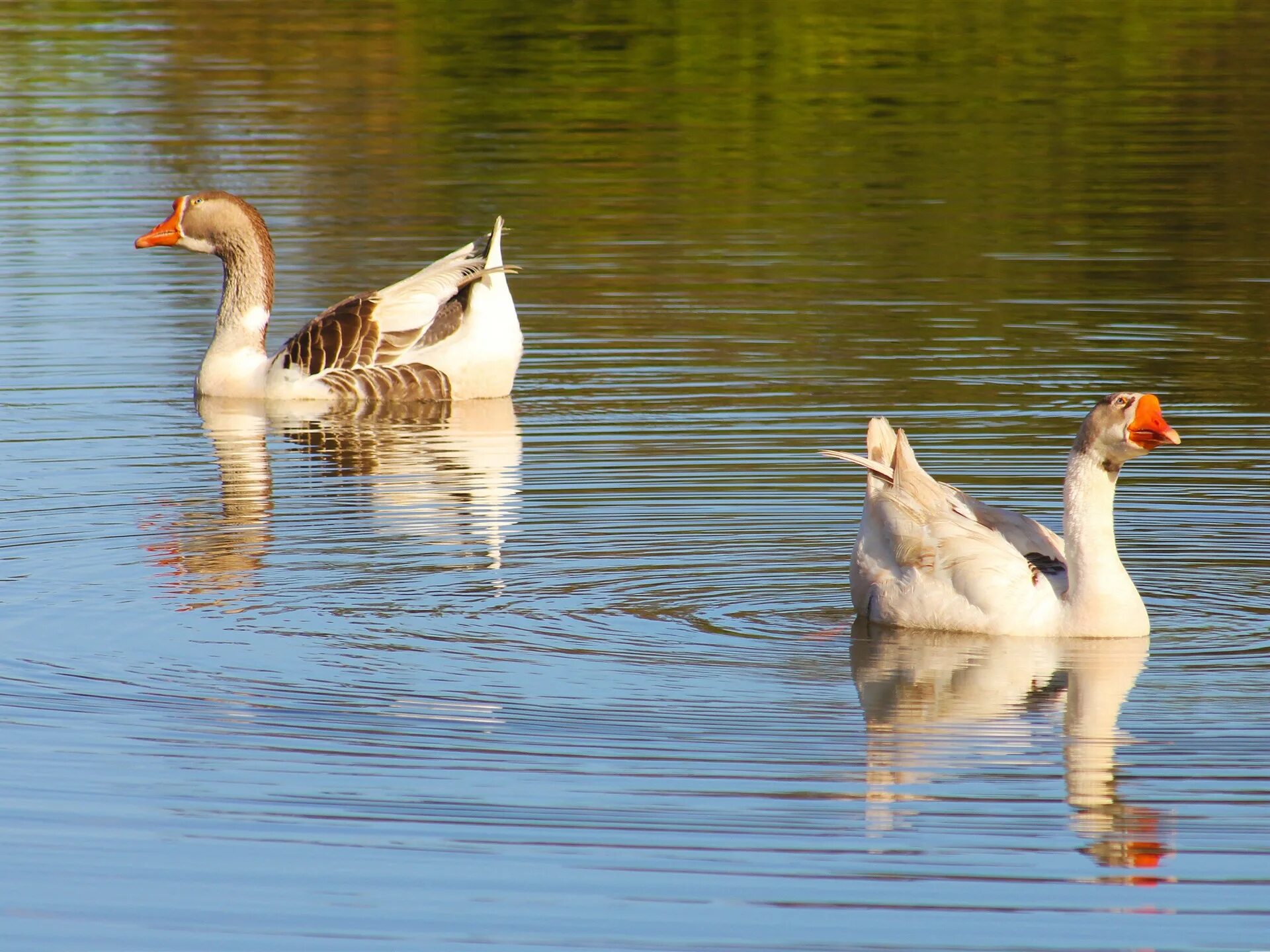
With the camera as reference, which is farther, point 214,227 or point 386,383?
point 214,227

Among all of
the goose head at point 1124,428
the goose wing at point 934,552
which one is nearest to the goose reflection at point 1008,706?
the goose wing at point 934,552

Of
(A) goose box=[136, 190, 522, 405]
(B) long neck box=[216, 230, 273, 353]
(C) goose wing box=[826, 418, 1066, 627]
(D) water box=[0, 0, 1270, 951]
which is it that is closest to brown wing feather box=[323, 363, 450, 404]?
(A) goose box=[136, 190, 522, 405]

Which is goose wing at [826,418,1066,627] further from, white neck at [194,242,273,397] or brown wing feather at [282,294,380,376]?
white neck at [194,242,273,397]

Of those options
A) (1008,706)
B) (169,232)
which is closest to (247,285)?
(169,232)

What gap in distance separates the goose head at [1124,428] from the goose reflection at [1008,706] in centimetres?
86

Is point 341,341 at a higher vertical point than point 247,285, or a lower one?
lower

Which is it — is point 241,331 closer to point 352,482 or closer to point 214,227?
point 214,227

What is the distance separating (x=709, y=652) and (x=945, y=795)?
81.4 inches

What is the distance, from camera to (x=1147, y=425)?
9742 mm

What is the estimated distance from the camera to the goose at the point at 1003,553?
32.4 feet

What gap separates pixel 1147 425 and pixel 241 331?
1017 centimetres

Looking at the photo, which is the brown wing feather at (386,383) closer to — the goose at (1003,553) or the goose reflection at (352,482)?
the goose reflection at (352,482)

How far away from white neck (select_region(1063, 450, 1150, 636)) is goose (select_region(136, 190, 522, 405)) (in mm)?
8216

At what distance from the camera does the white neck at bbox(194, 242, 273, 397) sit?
17922mm
